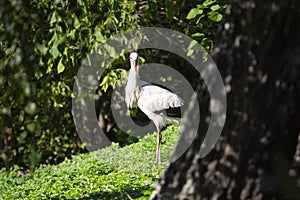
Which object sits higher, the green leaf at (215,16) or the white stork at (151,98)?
the green leaf at (215,16)

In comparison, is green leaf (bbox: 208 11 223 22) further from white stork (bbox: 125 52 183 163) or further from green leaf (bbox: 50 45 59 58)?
white stork (bbox: 125 52 183 163)

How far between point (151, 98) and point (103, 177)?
6.60 ft

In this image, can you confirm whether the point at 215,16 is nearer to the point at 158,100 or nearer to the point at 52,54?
the point at 52,54

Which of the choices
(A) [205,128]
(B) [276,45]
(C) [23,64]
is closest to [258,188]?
(A) [205,128]

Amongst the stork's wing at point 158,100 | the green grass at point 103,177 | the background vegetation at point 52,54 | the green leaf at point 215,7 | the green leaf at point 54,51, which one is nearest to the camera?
A: the background vegetation at point 52,54

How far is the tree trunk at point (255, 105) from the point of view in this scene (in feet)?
9.38

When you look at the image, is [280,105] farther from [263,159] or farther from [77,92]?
[77,92]

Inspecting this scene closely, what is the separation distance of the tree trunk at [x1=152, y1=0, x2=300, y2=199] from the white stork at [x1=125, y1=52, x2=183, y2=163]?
6.77 metres

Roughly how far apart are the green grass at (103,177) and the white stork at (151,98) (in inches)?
19.0

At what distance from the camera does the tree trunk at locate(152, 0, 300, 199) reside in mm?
2859

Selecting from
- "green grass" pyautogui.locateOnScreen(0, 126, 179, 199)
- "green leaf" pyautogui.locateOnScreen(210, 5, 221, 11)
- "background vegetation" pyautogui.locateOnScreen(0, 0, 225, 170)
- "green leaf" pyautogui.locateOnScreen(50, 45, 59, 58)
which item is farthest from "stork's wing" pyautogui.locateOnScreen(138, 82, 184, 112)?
"green leaf" pyautogui.locateOnScreen(50, 45, 59, 58)

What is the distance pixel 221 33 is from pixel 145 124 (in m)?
11.3

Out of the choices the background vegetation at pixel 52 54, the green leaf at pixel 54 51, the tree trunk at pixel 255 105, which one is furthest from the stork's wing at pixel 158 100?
the tree trunk at pixel 255 105

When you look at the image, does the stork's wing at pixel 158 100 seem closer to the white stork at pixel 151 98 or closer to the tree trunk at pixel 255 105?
the white stork at pixel 151 98
